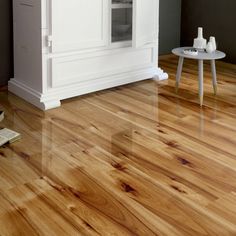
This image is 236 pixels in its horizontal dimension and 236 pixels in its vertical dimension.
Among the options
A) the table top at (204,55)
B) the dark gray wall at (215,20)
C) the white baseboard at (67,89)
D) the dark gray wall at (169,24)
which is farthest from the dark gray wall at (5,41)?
the dark gray wall at (215,20)

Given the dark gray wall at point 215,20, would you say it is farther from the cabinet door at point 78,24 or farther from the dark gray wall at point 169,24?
the cabinet door at point 78,24

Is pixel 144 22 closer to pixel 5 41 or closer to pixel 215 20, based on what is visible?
pixel 5 41

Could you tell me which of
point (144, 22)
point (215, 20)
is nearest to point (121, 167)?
point (144, 22)

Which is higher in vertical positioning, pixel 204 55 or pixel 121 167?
pixel 204 55

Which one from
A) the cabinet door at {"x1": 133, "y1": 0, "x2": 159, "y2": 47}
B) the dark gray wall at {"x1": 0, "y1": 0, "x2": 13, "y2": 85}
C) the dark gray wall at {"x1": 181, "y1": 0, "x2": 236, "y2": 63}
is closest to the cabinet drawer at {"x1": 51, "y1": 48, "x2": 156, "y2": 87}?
the cabinet door at {"x1": 133, "y1": 0, "x2": 159, "y2": 47}

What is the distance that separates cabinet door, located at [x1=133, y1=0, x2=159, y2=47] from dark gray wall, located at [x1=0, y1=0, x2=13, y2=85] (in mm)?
870

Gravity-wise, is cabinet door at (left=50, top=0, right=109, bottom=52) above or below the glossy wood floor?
above

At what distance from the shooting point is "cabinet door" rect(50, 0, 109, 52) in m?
2.53

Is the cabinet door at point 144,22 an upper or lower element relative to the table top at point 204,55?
upper

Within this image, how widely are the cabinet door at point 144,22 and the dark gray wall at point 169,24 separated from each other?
0.84 meters

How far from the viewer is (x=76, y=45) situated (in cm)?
267

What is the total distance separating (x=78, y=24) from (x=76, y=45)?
5.3 inches

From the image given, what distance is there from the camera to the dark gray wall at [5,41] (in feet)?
9.25

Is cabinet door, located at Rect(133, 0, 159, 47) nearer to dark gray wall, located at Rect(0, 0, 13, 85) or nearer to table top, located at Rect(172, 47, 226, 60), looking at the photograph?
table top, located at Rect(172, 47, 226, 60)
